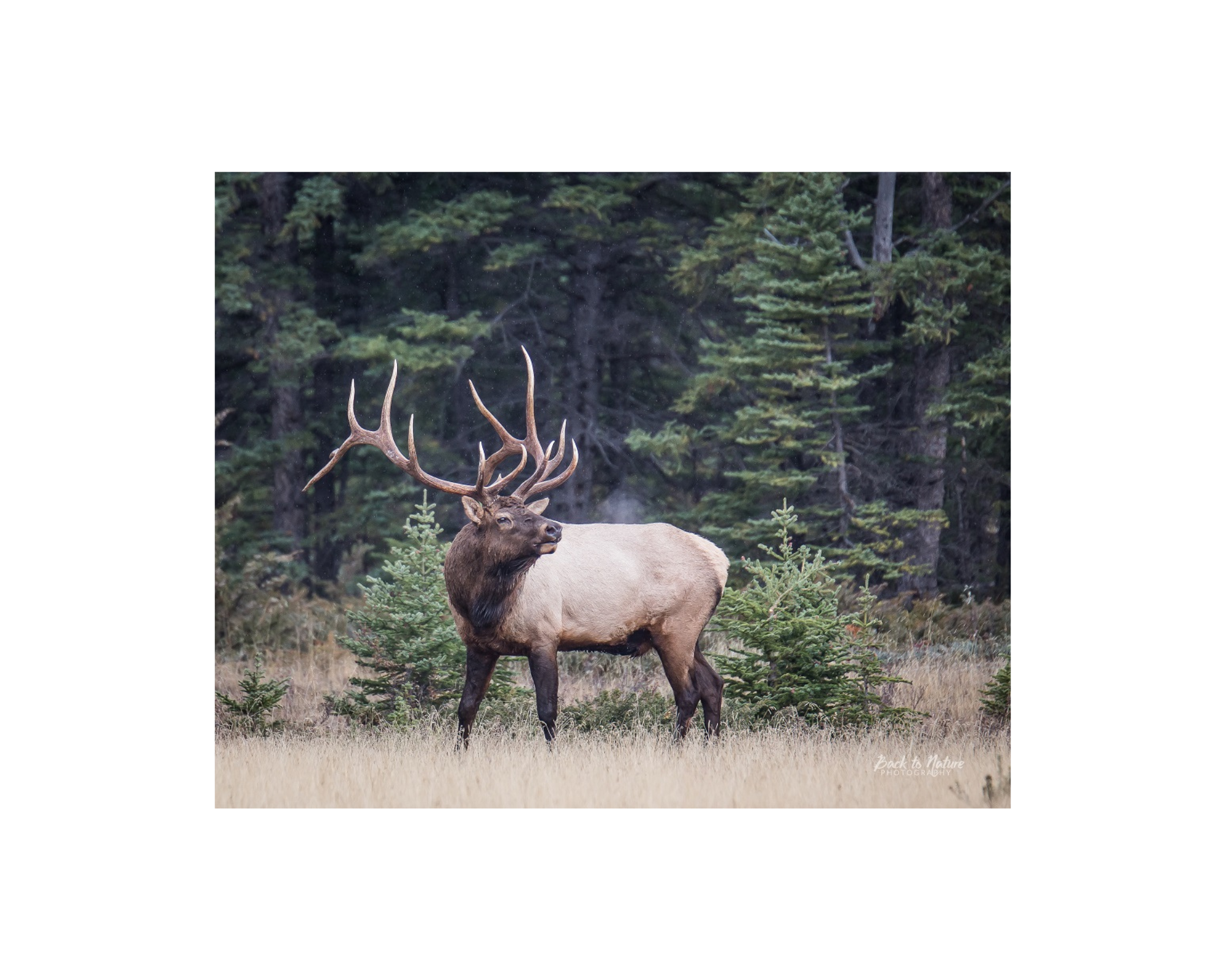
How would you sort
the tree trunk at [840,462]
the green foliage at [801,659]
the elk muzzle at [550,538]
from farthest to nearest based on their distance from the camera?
1. the tree trunk at [840,462]
2. the green foliage at [801,659]
3. the elk muzzle at [550,538]

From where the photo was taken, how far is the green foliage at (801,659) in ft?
26.3

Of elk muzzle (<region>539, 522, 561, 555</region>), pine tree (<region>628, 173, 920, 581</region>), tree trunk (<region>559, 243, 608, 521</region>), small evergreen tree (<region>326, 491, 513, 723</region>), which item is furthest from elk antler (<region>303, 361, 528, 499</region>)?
tree trunk (<region>559, 243, 608, 521</region>)

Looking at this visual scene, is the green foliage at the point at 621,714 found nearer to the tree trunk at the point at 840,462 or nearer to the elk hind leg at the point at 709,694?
the elk hind leg at the point at 709,694

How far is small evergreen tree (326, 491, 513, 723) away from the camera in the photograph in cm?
848

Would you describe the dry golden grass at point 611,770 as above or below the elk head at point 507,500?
below

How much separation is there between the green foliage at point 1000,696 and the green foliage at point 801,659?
0.51 metres

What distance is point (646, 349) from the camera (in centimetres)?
1333

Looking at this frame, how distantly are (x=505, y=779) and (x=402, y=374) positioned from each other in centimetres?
728

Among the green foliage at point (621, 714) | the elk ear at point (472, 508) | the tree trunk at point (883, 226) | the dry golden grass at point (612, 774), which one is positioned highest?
the tree trunk at point (883, 226)

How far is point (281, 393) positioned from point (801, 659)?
7.91 meters

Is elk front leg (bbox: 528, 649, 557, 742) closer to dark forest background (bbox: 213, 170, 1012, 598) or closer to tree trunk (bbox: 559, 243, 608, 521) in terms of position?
dark forest background (bbox: 213, 170, 1012, 598)

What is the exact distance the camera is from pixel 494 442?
44.4ft

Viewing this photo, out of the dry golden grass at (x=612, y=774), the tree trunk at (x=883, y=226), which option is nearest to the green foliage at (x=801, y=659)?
the dry golden grass at (x=612, y=774)

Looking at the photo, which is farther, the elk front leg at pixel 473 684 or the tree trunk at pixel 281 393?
the tree trunk at pixel 281 393
